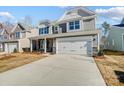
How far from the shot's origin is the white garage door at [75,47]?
967 inches

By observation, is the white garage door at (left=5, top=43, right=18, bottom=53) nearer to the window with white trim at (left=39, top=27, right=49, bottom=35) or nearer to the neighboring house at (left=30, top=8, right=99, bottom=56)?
the neighboring house at (left=30, top=8, right=99, bottom=56)

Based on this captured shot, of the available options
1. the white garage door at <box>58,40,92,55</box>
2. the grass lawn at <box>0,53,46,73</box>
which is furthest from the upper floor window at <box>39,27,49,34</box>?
the grass lawn at <box>0,53,46,73</box>

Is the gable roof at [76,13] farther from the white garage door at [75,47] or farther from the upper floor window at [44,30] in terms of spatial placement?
the white garage door at [75,47]

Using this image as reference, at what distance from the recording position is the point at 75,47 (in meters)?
26.0

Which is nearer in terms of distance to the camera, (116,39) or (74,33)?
(74,33)

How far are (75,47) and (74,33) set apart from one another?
1850 mm

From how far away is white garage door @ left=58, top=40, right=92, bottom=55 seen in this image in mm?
24562

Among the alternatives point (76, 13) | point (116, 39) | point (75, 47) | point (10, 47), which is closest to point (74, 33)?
point (75, 47)

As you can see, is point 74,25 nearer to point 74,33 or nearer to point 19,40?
point 74,33

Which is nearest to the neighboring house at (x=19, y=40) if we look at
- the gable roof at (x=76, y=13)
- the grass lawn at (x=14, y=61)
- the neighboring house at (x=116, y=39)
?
the gable roof at (x=76, y=13)

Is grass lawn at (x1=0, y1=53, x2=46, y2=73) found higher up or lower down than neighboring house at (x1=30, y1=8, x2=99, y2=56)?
lower down

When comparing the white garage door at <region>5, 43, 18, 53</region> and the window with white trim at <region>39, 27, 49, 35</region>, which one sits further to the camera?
the white garage door at <region>5, 43, 18, 53</region>
